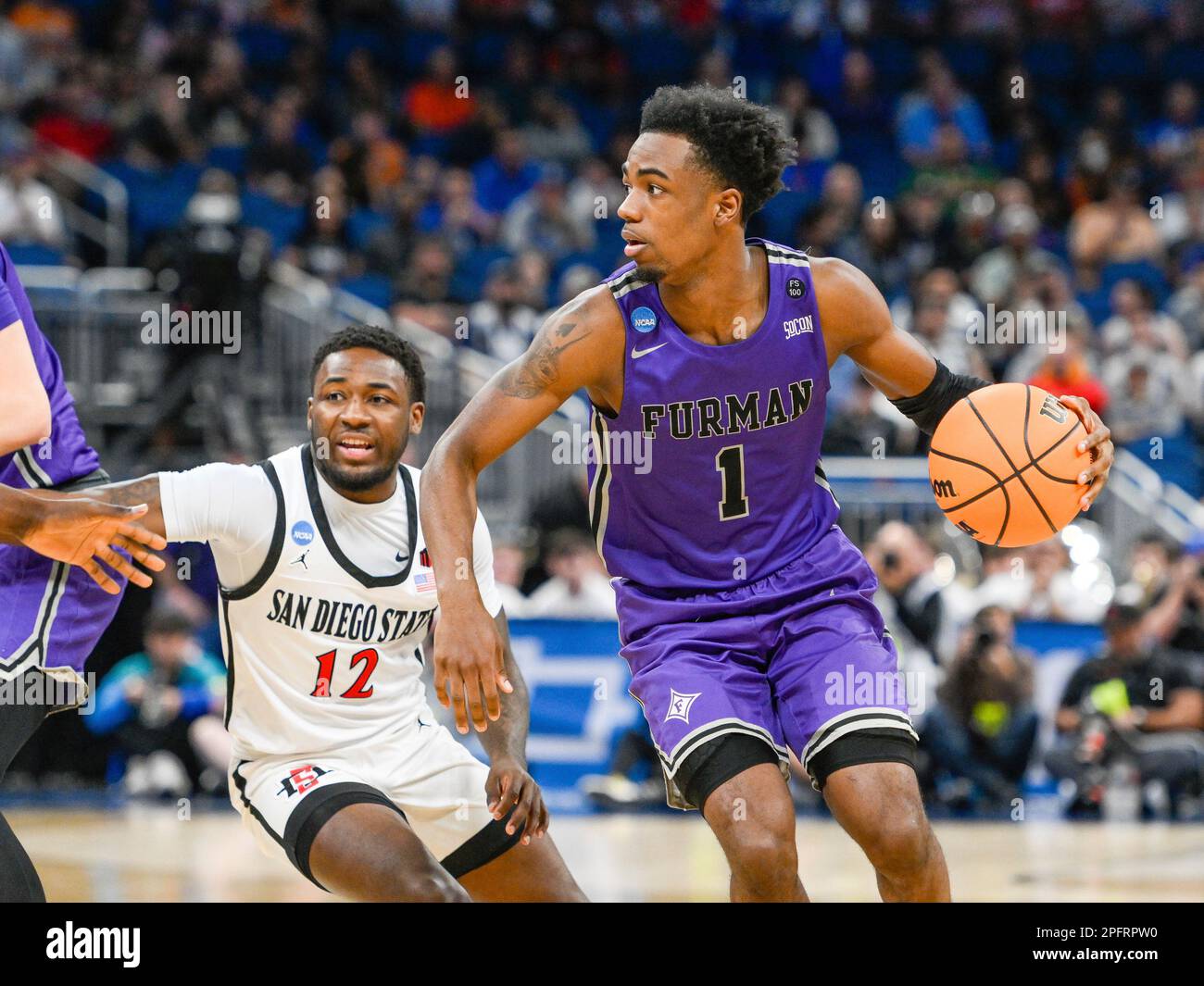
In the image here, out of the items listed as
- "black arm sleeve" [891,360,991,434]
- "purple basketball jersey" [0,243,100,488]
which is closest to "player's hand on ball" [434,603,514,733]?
"purple basketball jersey" [0,243,100,488]

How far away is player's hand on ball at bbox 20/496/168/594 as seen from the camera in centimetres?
429

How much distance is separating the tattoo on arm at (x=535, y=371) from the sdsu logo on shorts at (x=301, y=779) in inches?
48.1

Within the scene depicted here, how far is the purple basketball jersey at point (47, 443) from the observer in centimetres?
457

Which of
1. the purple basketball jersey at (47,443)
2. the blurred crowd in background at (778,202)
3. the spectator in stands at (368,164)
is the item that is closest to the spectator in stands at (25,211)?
the blurred crowd in background at (778,202)

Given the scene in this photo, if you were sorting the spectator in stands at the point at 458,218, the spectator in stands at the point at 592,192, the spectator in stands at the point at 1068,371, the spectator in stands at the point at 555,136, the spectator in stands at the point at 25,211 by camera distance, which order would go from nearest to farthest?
the spectator in stands at the point at 1068,371, the spectator in stands at the point at 25,211, the spectator in stands at the point at 458,218, the spectator in stands at the point at 592,192, the spectator in stands at the point at 555,136

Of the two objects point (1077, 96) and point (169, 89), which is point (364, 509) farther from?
point (1077, 96)

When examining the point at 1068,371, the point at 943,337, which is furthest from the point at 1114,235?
the point at 943,337

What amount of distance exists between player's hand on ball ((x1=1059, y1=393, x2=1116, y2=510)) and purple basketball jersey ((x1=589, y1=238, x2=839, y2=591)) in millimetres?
772

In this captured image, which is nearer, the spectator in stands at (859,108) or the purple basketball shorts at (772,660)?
the purple basketball shorts at (772,660)

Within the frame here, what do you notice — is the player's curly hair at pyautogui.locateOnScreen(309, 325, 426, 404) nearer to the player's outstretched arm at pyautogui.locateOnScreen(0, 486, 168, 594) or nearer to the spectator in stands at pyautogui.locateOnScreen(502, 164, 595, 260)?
the player's outstretched arm at pyautogui.locateOnScreen(0, 486, 168, 594)

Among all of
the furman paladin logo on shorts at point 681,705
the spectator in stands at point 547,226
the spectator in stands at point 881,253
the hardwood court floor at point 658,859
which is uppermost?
the spectator in stands at point 547,226

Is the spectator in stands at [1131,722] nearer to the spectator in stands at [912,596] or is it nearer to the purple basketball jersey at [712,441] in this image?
the spectator in stands at [912,596]

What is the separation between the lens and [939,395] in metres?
4.97
